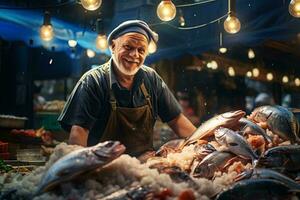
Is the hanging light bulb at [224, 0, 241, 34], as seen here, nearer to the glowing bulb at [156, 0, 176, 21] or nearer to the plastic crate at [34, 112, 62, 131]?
the glowing bulb at [156, 0, 176, 21]

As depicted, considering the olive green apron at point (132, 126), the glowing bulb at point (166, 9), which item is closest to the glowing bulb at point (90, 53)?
the glowing bulb at point (166, 9)

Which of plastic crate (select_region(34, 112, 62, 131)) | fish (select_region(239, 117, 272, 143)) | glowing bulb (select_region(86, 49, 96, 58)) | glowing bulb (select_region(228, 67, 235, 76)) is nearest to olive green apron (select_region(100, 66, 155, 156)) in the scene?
fish (select_region(239, 117, 272, 143))

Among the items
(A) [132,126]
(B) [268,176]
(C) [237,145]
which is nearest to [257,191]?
(B) [268,176]

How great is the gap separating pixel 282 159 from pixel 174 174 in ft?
3.21

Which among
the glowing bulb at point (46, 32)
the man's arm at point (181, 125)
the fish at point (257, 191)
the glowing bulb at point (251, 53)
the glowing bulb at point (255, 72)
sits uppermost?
the glowing bulb at point (46, 32)

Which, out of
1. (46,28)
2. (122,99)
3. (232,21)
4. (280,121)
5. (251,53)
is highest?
(232,21)

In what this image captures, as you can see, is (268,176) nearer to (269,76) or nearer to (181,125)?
(181,125)

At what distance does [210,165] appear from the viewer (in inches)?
148

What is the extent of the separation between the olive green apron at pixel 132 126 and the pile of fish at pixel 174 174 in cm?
125

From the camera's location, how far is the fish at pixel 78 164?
3.03 m

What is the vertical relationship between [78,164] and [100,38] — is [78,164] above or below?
below

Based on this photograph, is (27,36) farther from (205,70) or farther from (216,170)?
(216,170)

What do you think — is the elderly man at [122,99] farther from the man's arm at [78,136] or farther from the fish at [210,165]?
the fish at [210,165]

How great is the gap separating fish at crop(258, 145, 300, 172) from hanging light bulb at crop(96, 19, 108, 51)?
6.83 m
